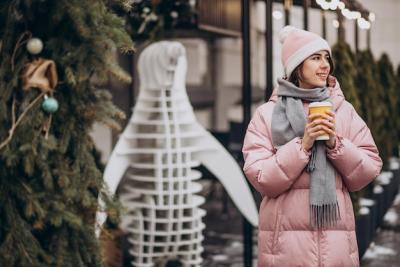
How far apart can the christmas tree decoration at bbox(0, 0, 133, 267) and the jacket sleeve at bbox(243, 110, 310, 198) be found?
2.08 feet

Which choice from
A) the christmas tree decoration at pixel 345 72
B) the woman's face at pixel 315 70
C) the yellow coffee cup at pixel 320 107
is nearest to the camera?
the yellow coffee cup at pixel 320 107

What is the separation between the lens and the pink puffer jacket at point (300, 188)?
9.63 feet

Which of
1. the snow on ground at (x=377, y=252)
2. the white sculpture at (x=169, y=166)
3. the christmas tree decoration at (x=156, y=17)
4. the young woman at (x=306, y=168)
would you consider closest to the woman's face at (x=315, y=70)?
the young woman at (x=306, y=168)

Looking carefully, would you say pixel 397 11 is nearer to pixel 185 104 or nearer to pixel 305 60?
pixel 185 104

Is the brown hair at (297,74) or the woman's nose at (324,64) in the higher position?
the woman's nose at (324,64)

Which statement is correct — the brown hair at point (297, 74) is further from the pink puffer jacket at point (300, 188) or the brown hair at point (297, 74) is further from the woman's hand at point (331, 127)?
the woman's hand at point (331, 127)

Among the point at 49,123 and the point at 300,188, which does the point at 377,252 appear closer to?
the point at 300,188

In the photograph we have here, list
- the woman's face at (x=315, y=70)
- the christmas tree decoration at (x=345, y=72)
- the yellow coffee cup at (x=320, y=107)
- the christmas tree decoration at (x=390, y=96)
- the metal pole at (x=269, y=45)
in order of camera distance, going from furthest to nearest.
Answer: the christmas tree decoration at (x=390, y=96) → the christmas tree decoration at (x=345, y=72) → the metal pole at (x=269, y=45) → the woman's face at (x=315, y=70) → the yellow coffee cup at (x=320, y=107)

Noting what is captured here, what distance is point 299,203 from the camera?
9.86 feet

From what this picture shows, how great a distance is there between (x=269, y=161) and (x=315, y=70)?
16.0 inches

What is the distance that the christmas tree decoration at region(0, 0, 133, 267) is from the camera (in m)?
2.58

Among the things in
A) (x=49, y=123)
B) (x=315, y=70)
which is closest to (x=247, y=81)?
(x=315, y=70)

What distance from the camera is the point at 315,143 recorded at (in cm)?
297

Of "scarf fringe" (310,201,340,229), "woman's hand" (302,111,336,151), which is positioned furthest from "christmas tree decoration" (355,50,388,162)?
"woman's hand" (302,111,336,151)
